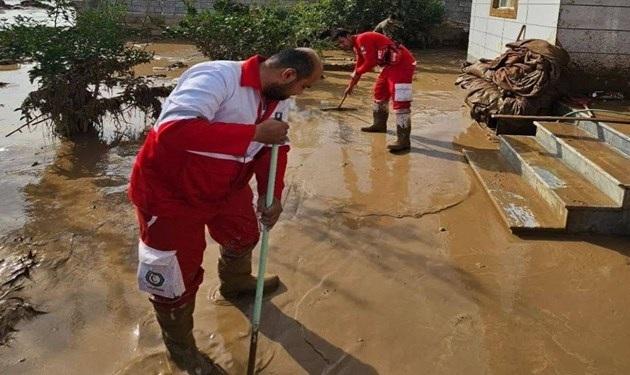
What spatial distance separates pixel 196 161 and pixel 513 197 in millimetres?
3110

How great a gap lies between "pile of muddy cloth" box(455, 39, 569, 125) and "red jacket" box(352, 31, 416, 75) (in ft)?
4.77

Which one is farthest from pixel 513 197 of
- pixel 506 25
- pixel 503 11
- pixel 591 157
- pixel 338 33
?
pixel 338 33

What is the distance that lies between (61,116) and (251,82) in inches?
189

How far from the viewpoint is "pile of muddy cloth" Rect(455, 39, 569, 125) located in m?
6.64

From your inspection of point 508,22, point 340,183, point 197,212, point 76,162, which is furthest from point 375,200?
point 508,22

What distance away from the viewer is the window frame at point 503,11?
8699 mm

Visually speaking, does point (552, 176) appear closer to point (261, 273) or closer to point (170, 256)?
point (261, 273)

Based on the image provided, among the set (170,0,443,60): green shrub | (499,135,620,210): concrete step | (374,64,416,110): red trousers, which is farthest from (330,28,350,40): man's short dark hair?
(499,135,620,210): concrete step

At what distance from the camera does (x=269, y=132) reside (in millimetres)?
2279

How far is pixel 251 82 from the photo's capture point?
241 cm

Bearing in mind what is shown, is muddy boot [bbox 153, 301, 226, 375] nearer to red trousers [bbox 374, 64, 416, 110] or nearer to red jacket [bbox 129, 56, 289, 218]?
red jacket [bbox 129, 56, 289, 218]

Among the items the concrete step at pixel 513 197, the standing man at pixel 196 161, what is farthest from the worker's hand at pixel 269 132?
the concrete step at pixel 513 197

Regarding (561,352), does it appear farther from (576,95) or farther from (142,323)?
(576,95)

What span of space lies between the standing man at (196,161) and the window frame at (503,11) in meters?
7.23
